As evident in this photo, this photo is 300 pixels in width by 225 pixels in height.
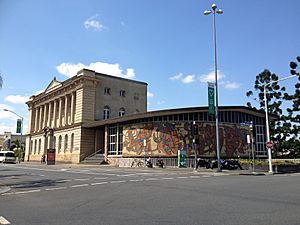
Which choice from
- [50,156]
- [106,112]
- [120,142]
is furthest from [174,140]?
[106,112]

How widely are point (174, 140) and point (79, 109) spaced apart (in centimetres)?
2116

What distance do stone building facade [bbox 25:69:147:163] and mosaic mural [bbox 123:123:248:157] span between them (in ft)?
38.0

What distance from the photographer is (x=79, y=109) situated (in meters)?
52.9

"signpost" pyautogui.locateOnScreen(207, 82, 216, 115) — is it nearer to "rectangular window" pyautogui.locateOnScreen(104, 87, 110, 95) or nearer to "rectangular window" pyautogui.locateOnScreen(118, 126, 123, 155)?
"rectangular window" pyautogui.locateOnScreen(118, 126, 123, 155)

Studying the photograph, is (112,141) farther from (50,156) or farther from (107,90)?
(107,90)

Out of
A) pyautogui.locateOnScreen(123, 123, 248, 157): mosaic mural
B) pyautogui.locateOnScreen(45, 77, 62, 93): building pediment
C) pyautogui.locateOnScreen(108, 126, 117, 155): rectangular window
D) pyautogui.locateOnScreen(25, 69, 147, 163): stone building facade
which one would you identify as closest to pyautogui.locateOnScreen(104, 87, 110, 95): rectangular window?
pyautogui.locateOnScreen(25, 69, 147, 163): stone building facade

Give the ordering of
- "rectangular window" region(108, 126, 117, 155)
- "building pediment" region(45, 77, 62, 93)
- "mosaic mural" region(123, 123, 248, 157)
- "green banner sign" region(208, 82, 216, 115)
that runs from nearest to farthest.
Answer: "green banner sign" region(208, 82, 216, 115)
"mosaic mural" region(123, 123, 248, 157)
"rectangular window" region(108, 126, 117, 155)
"building pediment" region(45, 77, 62, 93)

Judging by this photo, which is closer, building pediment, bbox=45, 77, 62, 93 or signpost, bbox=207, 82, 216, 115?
signpost, bbox=207, 82, 216, 115

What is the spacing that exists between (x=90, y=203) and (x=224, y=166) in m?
24.3

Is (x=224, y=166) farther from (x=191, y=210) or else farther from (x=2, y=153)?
(x=2, y=153)

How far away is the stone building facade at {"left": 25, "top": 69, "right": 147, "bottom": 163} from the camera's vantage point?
172ft

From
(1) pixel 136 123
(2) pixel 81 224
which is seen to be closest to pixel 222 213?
(2) pixel 81 224

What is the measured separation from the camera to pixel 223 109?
1662 inches

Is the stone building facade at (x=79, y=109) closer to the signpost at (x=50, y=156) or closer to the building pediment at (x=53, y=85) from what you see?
the building pediment at (x=53, y=85)
